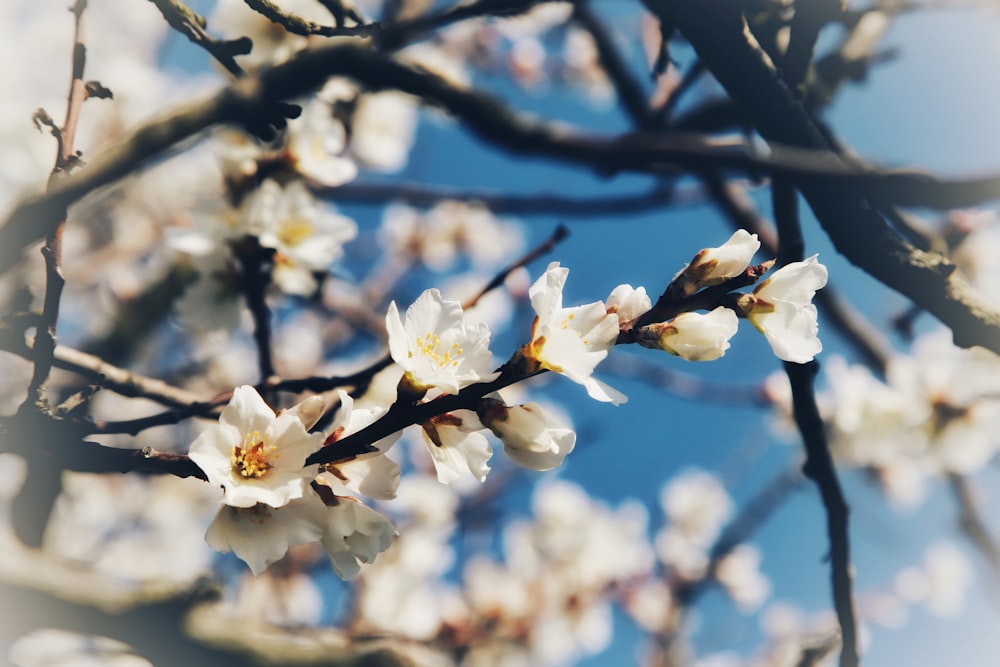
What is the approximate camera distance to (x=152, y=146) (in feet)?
4.25

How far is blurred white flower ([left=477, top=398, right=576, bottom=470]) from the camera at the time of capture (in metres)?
0.75

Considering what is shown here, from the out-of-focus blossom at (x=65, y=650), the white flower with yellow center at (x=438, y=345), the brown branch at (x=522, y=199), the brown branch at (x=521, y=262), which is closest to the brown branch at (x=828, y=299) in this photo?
the brown branch at (x=522, y=199)

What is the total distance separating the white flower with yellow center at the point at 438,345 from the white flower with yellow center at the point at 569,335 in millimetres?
62

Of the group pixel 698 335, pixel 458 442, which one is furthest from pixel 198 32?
pixel 698 335

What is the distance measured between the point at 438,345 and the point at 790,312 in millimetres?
429

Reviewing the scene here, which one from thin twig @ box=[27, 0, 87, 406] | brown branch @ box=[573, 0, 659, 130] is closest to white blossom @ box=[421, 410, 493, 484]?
thin twig @ box=[27, 0, 87, 406]

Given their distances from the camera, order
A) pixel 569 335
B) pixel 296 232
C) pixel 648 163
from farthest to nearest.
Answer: pixel 296 232 → pixel 648 163 → pixel 569 335

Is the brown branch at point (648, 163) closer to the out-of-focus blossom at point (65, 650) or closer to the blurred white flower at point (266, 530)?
the blurred white flower at point (266, 530)

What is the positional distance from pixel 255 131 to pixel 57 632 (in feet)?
2.93

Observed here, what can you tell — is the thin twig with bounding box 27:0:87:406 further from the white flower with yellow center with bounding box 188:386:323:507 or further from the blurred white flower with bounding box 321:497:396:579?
the blurred white flower with bounding box 321:497:396:579

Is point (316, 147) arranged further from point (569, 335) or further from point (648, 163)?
point (569, 335)

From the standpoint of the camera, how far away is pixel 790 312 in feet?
2.70

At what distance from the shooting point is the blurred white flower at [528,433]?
0.75 m

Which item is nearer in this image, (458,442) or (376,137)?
(458,442)
